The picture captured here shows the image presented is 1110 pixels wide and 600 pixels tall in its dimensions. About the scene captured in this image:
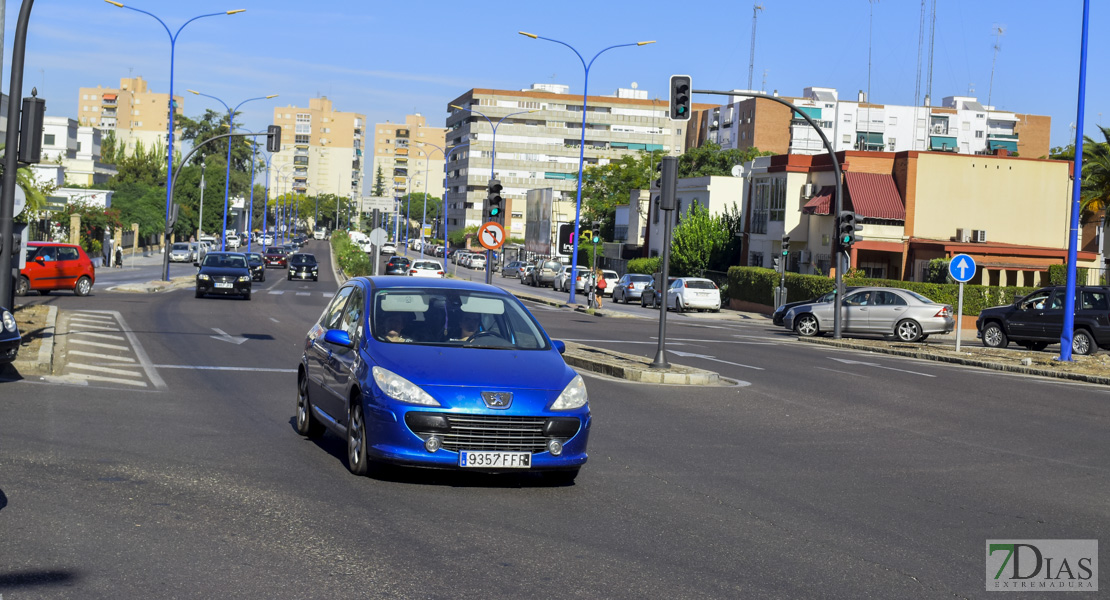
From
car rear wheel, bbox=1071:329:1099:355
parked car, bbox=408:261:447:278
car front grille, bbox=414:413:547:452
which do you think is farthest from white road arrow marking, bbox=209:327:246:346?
parked car, bbox=408:261:447:278

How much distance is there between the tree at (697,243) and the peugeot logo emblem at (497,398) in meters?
53.5

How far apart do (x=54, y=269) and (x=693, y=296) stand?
25.7m

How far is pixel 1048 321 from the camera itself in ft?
95.3

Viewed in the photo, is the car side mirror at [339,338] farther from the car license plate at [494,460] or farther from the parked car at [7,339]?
the parked car at [7,339]

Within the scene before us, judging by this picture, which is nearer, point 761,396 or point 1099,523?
point 1099,523

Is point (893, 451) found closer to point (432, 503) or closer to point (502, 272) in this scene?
point (432, 503)

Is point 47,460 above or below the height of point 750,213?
below

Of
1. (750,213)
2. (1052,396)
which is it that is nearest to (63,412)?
(1052,396)

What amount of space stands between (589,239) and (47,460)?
9213 cm

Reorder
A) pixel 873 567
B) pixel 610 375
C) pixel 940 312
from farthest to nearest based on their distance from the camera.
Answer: pixel 940 312 → pixel 610 375 → pixel 873 567

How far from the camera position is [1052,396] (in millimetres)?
18391

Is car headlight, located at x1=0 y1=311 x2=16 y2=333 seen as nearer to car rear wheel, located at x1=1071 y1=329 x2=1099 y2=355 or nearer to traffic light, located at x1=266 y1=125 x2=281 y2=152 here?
car rear wheel, located at x1=1071 y1=329 x2=1099 y2=355

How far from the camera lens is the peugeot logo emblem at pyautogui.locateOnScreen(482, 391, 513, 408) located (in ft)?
26.9

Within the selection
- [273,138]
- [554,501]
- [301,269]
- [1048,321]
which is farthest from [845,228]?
[301,269]
